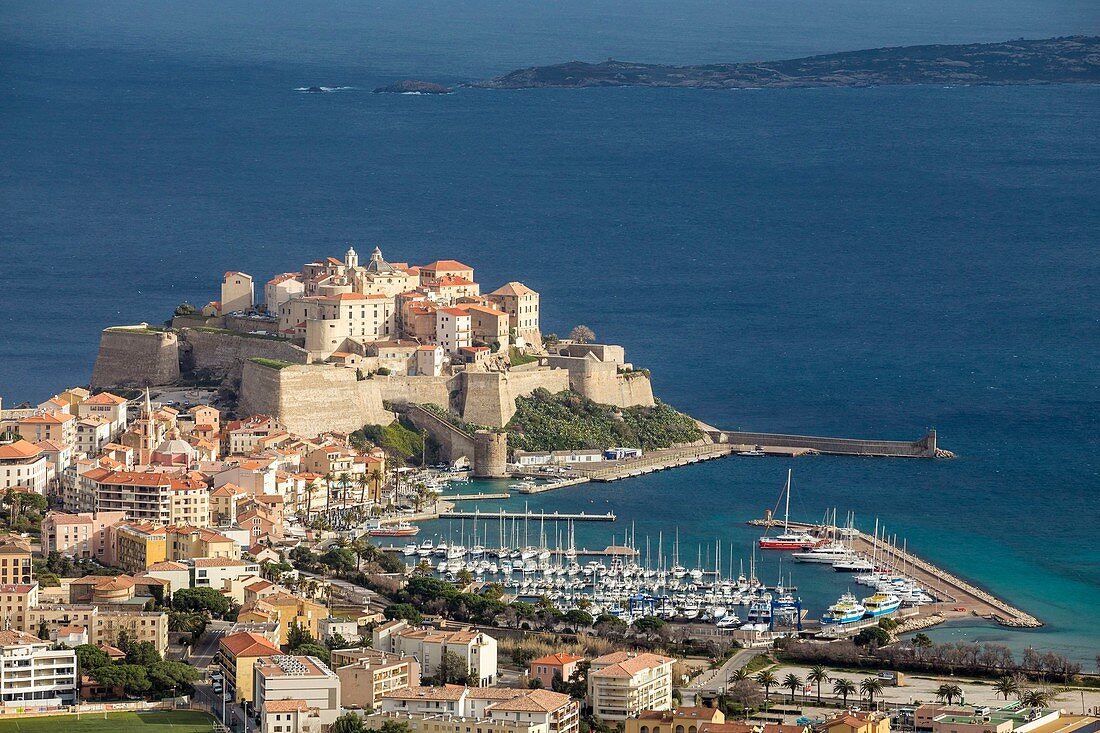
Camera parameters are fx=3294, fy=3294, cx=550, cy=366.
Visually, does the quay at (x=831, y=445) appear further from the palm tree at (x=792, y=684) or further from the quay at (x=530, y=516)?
the palm tree at (x=792, y=684)

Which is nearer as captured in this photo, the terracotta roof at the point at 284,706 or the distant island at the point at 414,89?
the terracotta roof at the point at 284,706

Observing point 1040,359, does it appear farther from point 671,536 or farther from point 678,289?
point 671,536

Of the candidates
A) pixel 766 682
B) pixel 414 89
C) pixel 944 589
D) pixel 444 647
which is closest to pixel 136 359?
pixel 944 589

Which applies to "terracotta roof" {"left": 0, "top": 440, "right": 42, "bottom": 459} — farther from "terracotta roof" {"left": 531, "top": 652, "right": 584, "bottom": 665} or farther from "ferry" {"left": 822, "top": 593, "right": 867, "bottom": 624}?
"terracotta roof" {"left": 531, "top": 652, "right": 584, "bottom": 665}

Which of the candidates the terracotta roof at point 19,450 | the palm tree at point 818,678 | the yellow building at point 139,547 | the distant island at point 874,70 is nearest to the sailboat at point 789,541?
the yellow building at point 139,547

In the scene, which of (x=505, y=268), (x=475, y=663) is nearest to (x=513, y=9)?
(x=505, y=268)

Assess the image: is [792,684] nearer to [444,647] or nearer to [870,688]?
[870,688]

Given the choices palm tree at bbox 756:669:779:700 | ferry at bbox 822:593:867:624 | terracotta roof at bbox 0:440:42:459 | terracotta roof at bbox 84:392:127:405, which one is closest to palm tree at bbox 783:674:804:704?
palm tree at bbox 756:669:779:700

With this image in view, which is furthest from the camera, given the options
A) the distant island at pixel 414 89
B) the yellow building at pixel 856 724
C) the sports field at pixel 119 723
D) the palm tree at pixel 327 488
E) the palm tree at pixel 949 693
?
the distant island at pixel 414 89

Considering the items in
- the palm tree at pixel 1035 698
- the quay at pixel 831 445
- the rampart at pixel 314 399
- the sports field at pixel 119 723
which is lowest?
the sports field at pixel 119 723
